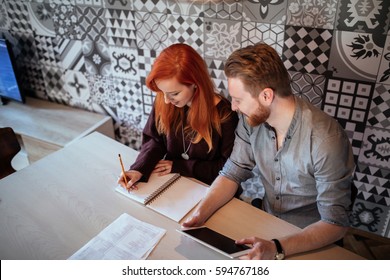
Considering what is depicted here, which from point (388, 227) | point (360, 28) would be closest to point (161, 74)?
point (360, 28)

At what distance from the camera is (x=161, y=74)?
57.8 inches

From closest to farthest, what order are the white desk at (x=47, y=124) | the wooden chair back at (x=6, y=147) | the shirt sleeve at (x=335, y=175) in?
the shirt sleeve at (x=335, y=175)
the wooden chair back at (x=6, y=147)
the white desk at (x=47, y=124)

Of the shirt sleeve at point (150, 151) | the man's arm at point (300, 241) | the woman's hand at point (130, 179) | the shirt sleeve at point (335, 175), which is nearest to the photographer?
the man's arm at point (300, 241)

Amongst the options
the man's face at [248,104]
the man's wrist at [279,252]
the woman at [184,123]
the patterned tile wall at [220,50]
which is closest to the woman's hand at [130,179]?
the woman at [184,123]

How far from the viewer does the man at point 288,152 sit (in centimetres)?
119

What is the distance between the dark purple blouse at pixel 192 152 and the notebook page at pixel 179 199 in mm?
119

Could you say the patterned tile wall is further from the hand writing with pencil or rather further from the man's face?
the hand writing with pencil

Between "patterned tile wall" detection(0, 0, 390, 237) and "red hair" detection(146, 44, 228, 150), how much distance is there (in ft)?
1.65

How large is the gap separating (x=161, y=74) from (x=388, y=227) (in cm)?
162

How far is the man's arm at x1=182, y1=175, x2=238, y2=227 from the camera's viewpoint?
127cm

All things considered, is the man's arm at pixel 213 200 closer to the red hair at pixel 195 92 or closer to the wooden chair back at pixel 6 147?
the red hair at pixel 195 92

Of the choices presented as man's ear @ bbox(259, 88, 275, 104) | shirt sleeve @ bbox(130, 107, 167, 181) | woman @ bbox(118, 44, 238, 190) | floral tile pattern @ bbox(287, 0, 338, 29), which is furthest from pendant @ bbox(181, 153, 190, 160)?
floral tile pattern @ bbox(287, 0, 338, 29)

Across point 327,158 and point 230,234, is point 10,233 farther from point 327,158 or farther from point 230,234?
point 327,158

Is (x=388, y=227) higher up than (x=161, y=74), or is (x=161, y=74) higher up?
(x=161, y=74)
